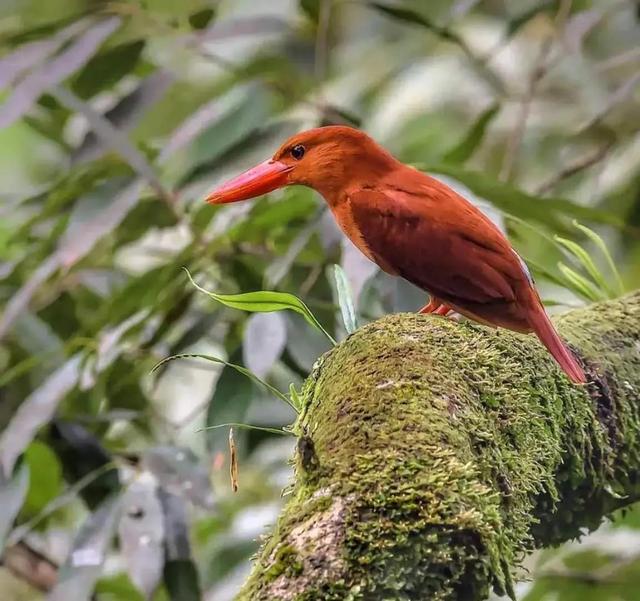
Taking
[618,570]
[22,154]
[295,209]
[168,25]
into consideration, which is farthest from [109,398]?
[22,154]

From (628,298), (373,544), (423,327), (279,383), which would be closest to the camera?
(373,544)

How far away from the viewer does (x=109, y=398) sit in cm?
247

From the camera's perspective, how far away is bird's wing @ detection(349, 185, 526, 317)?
51.2 inches

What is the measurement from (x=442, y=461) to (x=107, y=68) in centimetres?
182

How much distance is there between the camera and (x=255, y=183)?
4.86 ft

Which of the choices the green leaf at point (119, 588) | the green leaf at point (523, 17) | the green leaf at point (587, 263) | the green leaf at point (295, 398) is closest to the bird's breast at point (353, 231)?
the green leaf at point (295, 398)

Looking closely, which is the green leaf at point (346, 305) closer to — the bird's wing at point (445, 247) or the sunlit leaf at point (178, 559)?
the bird's wing at point (445, 247)

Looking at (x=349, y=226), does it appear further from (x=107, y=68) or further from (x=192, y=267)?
(x=107, y=68)

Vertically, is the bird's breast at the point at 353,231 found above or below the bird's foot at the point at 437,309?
above

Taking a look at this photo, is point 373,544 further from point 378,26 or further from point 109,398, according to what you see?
point 378,26

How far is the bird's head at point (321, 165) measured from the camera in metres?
1.48

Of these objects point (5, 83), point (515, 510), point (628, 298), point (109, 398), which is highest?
point (5, 83)

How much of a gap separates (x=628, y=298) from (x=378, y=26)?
162 centimetres

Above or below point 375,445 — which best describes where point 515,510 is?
below
